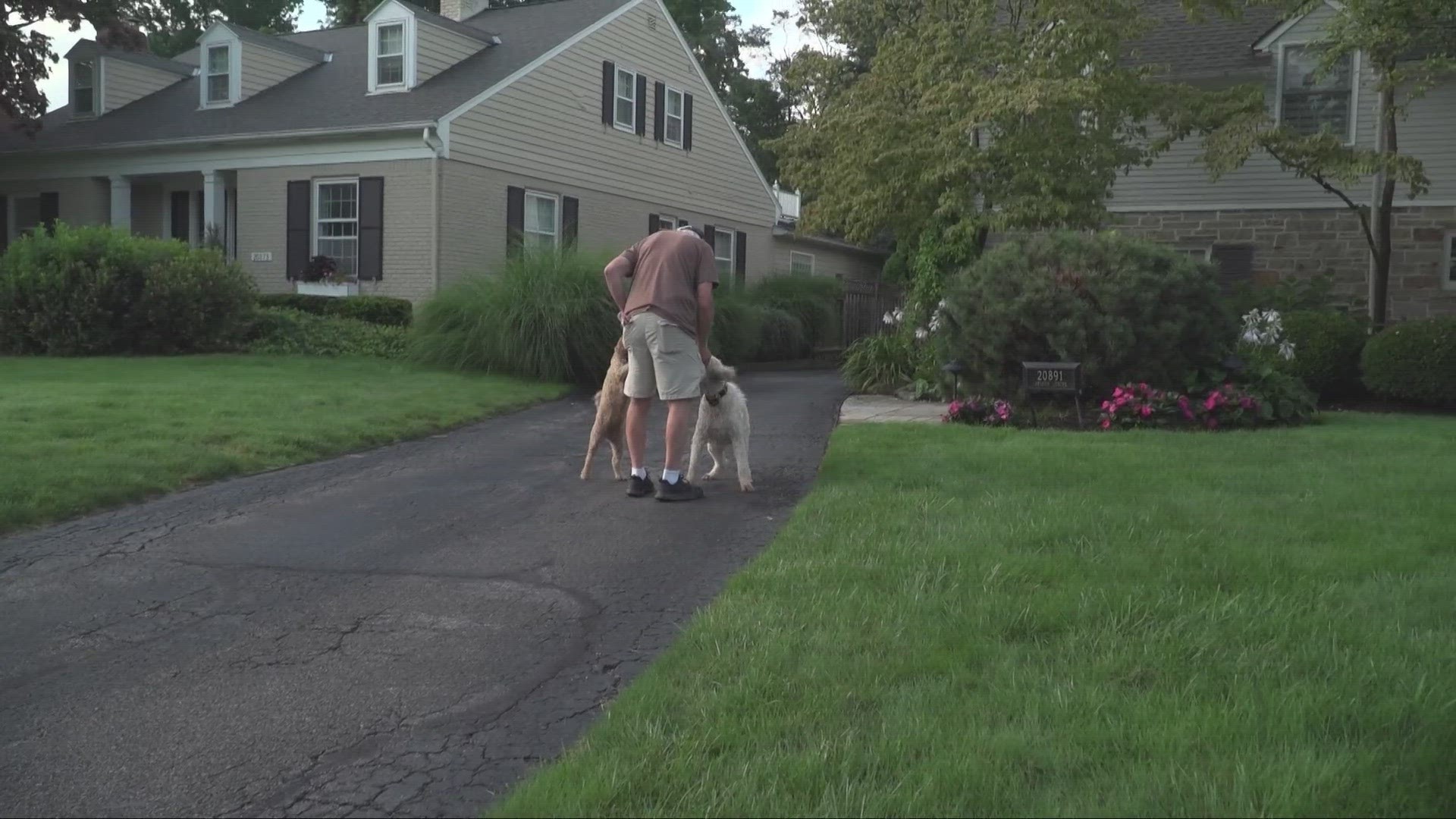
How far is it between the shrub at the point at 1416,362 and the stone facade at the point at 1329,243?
5.87m

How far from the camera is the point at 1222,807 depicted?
9.28 ft

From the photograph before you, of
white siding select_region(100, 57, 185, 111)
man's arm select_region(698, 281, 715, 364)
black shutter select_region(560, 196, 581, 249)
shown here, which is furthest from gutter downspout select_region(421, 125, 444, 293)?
man's arm select_region(698, 281, 715, 364)

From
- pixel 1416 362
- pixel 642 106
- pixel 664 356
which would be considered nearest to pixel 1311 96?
pixel 1416 362

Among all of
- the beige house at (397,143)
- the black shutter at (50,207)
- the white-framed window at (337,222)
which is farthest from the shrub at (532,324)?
the black shutter at (50,207)

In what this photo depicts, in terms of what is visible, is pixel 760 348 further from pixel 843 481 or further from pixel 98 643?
pixel 98 643

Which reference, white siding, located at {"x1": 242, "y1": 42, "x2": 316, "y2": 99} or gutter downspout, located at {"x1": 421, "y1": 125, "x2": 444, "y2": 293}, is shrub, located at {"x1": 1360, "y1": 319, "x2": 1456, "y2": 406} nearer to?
gutter downspout, located at {"x1": 421, "y1": 125, "x2": 444, "y2": 293}

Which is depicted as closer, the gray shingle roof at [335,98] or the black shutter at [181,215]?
Result: the gray shingle roof at [335,98]

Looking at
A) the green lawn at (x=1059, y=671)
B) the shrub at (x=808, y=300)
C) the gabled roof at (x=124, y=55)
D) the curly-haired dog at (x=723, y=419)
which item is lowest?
the green lawn at (x=1059, y=671)

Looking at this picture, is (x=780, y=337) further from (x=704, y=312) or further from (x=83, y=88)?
(x=83, y=88)

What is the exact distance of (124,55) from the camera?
83.3 ft

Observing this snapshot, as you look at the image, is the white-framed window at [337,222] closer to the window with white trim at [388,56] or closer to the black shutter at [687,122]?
the window with white trim at [388,56]

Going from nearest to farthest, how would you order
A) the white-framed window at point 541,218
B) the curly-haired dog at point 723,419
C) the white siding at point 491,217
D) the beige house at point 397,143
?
the curly-haired dog at point 723,419 → the white siding at point 491,217 → the beige house at point 397,143 → the white-framed window at point 541,218

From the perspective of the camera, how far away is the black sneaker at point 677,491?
287 inches

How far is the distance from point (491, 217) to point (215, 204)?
520 cm
